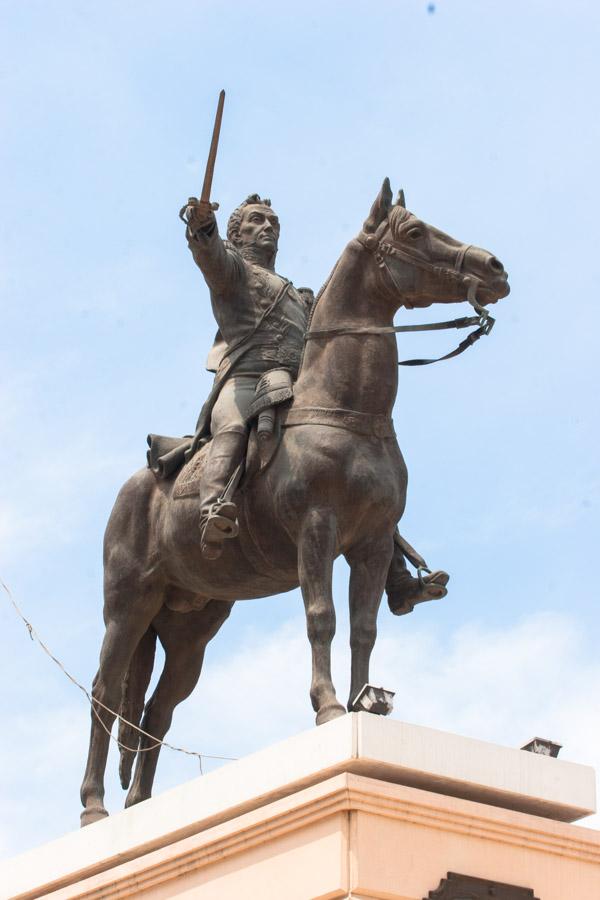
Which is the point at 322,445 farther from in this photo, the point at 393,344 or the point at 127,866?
the point at 127,866

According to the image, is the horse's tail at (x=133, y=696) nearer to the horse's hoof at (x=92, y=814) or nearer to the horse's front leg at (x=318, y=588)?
the horse's hoof at (x=92, y=814)

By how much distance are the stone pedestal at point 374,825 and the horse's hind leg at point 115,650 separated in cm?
185

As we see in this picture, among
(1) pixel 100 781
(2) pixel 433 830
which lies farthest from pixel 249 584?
(2) pixel 433 830

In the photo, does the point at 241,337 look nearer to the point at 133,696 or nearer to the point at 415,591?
the point at 415,591

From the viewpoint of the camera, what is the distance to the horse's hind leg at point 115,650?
12711 millimetres

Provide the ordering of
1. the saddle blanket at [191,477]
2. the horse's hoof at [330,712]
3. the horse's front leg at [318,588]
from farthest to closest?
the saddle blanket at [191,477] → the horse's front leg at [318,588] → the horse's hoof at [330,712]

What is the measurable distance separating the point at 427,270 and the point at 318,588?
2067 mm

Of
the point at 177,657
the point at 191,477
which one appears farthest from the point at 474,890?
the point at 177,657

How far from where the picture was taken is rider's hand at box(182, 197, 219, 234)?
11844mm

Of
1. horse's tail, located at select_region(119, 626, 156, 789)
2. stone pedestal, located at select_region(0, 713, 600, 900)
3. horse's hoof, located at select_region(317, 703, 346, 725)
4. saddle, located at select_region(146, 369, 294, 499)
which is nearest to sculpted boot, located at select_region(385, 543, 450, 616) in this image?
saddle, located at select_region(146, 369, 294, 499)

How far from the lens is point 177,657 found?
13234mm

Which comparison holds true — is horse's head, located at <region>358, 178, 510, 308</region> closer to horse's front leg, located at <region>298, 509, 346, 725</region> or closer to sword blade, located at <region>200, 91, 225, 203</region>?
sword blade, located at <region>200, 91, 225, 203</region>

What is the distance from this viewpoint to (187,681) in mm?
13242

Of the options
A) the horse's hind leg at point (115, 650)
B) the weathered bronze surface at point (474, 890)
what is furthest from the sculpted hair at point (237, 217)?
the weathered bronze surface at point (474, 890)
